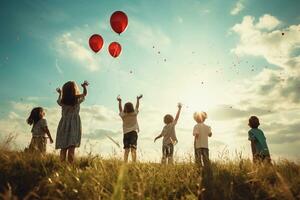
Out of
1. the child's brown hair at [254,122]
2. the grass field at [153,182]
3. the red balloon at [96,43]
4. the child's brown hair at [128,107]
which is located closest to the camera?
the grass field at [153,182]

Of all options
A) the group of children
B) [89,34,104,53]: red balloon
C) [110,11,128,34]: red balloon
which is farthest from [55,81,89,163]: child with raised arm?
[89,34,104,53]: red balloon

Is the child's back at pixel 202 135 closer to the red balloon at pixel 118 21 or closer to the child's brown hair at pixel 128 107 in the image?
the child's brown hair at pixel 128 107

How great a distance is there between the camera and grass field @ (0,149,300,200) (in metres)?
3.87

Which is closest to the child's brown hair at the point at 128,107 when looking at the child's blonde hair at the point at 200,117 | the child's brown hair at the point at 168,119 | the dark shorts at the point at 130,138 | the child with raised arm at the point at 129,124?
the child with raised arm at the point at 129,124

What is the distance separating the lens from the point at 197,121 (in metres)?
9.95

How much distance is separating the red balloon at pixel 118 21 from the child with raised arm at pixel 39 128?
137 inches

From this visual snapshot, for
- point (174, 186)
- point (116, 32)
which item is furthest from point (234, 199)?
point (116, 32)

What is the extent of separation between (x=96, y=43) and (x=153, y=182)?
803 cm

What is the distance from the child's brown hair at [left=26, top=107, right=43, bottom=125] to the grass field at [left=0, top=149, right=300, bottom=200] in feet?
13.9

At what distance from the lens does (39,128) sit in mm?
9875

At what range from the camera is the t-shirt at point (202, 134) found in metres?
9.76

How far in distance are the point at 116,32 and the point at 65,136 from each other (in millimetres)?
4463

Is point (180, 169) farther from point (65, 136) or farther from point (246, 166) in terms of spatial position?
point (65, 136)

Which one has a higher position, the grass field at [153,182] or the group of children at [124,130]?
the group of children at [124,130]
